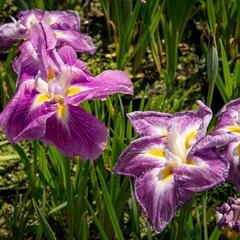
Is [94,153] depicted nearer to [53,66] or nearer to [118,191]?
[53,66]

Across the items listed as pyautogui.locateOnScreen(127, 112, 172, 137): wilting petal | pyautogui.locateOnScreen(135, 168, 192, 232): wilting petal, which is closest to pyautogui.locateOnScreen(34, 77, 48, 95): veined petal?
pyautogui.locateOnScreen(127, 112, 172, 137): wilting petal

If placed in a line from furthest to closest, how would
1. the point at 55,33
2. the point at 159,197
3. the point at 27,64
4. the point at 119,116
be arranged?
the point at 119,116, the point at 55,33, the point at 27,64, the point at 159,197

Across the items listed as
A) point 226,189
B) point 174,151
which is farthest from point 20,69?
point 226,189

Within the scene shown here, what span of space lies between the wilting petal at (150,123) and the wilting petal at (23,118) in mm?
166

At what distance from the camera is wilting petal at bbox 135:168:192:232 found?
3.27ft

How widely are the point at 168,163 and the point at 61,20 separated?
69 centimetres

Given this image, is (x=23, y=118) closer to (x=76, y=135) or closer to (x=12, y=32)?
(x=76, y=135)

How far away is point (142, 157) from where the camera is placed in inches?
42.4

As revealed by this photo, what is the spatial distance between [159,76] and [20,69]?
4.82ft

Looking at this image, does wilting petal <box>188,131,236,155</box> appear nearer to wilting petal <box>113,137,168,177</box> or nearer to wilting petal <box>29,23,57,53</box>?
wilting petal <box>113,137,168,177</box>

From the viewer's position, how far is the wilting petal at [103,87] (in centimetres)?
112

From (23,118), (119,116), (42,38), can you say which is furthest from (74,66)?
(119,116)

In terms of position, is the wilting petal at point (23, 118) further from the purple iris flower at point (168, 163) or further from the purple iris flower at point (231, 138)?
the purple iris flower at point (231, 138)

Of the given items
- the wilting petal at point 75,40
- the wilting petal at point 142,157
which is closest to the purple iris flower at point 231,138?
the wilting petal at point 142,157
